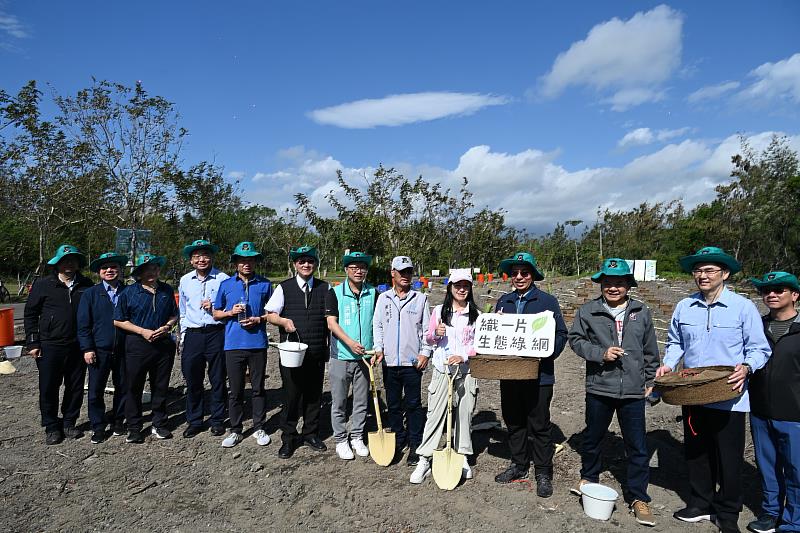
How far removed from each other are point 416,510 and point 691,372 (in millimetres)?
2189

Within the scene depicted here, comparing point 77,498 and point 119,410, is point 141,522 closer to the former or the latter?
point 77,498

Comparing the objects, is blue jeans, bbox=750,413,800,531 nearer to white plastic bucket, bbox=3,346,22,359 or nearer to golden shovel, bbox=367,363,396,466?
golden shovel, bbox=367,363,396,466

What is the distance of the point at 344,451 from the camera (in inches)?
184

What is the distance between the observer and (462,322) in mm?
4168

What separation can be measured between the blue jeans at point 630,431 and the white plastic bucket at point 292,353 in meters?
2.40

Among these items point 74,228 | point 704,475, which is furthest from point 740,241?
point 74,228

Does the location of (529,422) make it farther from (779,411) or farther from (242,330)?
(242,330)

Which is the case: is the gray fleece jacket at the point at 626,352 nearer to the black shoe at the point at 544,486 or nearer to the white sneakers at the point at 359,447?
the black shoe at the point at 544,486

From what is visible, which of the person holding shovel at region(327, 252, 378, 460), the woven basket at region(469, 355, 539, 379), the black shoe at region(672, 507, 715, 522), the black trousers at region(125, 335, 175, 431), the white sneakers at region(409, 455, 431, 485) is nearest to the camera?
the black shoe at region(672, 507, 715, 522)

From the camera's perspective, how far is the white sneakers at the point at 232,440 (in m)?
4.93

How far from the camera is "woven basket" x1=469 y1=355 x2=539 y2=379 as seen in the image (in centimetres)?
365

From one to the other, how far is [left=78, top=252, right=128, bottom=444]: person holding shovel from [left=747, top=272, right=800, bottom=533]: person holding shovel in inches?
221

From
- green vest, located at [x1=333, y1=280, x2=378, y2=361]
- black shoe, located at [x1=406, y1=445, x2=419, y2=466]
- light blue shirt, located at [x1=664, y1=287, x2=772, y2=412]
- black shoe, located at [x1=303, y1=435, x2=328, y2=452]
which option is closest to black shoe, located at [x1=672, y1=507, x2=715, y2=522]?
light blue shirt, located at [x1=664, y1=287, x2=772, y2=412]

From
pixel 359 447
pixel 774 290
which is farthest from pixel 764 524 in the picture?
pixel 359 447
